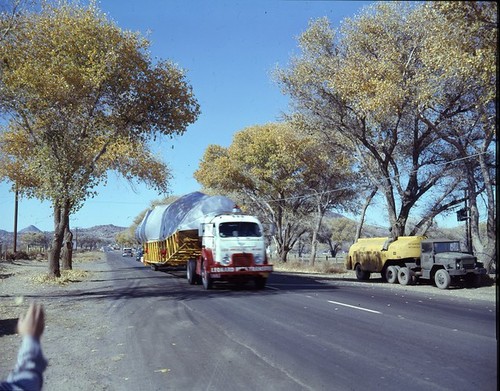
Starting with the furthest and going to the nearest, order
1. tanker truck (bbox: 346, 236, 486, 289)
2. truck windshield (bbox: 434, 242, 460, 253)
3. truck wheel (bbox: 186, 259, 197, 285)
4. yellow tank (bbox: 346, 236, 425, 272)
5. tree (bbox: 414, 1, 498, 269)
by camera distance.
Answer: yellow tank (bbox: 346, 236, 425, 272) < truck wheel (bbox: 186, 259, 197, 285) < truck windshield (bbox: 434, 242, 460, 253) < tanker truck (bbox: 346, 236, 486, 289) < tree (bbox: 414, 1, 498, 269)

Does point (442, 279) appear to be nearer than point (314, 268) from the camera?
Yes

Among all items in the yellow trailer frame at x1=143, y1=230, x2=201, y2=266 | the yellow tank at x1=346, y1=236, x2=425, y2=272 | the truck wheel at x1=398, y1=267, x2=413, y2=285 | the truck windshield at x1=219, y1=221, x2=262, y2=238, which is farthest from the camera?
the yellow tank at x1=346, y1=236, x2=425, y2=272

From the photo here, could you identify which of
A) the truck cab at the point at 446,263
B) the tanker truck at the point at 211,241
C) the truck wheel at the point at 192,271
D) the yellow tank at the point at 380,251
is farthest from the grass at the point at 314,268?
the truck wheel at the point at 192,271

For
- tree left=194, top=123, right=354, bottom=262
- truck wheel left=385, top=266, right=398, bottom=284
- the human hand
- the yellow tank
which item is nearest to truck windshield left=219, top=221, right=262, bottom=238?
the yellow tank

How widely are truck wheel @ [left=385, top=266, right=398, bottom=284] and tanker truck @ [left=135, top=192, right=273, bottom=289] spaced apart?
714 centimetres

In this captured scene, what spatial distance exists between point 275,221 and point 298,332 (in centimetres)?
3809

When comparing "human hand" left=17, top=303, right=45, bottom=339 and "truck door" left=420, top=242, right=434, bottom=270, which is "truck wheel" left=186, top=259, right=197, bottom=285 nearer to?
"truck door" left=420, top=242, right=434, bottom=270

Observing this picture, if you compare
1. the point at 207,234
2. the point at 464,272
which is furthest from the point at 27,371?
the point at 464,272

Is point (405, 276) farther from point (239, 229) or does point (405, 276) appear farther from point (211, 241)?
point (211, 241)

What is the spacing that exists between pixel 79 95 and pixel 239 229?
7.84 m

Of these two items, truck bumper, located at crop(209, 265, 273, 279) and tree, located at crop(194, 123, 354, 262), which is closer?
truck bumper, located at crop(209, 265, 273, 279)

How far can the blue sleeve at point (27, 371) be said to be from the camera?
2791mm

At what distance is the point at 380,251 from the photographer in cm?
2592

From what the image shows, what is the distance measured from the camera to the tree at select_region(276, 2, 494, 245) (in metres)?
23.1
